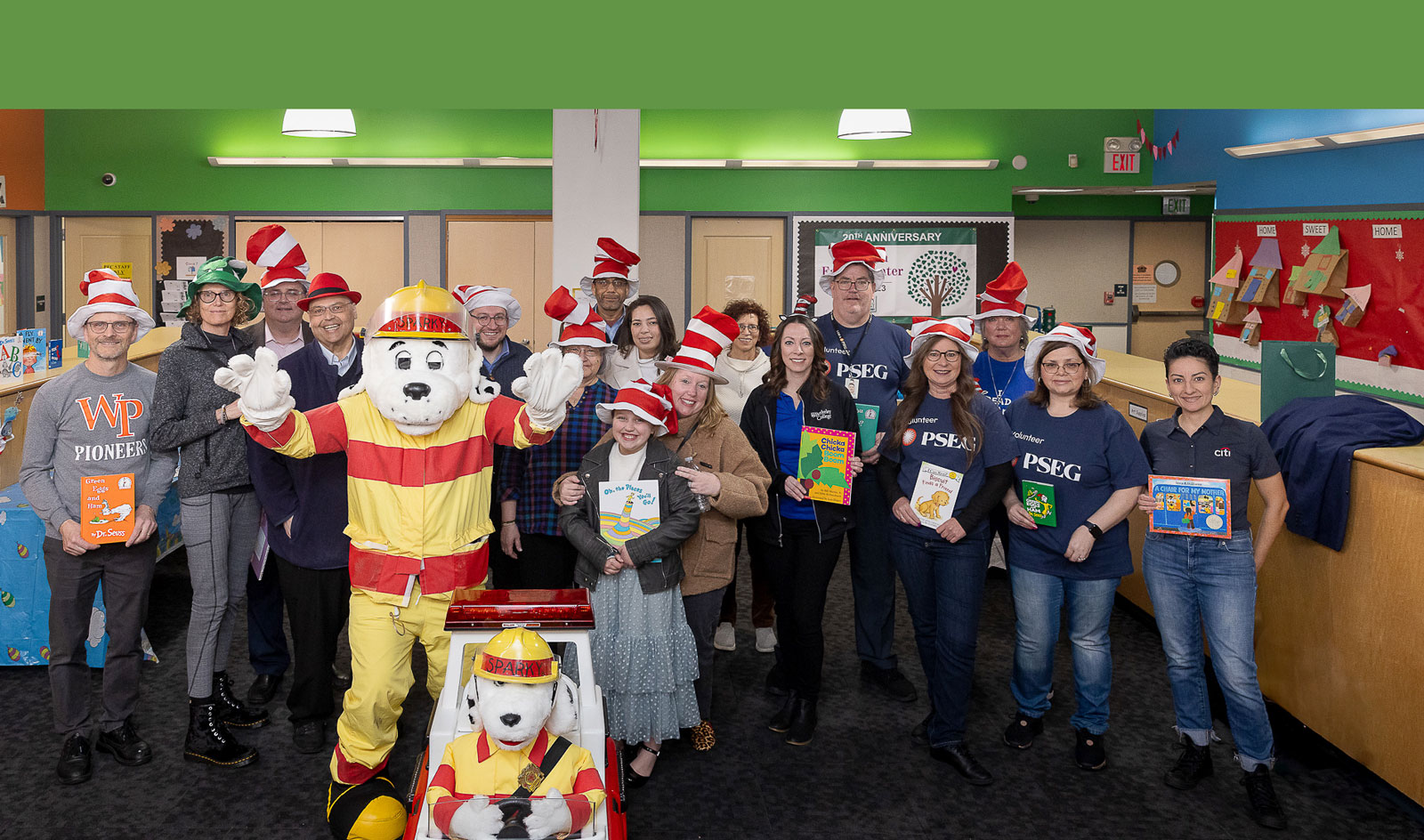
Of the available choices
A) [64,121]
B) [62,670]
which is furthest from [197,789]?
[64,121]

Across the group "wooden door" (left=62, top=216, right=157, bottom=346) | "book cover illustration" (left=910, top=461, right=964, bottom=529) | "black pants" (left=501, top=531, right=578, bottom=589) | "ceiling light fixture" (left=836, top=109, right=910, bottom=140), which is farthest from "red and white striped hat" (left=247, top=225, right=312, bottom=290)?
"wooden door" (left=62, top=216, right=157, bottom=346)

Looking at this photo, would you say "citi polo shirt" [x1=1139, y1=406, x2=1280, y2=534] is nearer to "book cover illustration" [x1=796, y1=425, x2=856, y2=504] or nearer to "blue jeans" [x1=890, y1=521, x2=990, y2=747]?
"blue jeans" [x1=890, y1=521, x2=990, y2=747]

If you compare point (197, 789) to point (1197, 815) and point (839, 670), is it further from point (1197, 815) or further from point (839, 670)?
point (1197, 815)

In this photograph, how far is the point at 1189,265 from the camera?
368 inches

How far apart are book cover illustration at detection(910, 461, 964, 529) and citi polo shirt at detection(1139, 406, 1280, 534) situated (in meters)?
0.61

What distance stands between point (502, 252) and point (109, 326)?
5.40m

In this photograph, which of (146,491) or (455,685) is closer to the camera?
(455,685)

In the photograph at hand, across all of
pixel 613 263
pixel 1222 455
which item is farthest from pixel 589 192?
pixel 1222 455

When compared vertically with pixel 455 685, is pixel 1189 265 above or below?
above

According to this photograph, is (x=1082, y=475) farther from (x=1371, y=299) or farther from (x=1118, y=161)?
(x=1118, y=161)

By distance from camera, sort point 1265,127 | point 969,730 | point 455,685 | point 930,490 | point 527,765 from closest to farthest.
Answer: point 527,765 < point 455,685 < point 930,490 < point 969,730 < point 1265,127

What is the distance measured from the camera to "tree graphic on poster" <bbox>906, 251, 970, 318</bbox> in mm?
8602

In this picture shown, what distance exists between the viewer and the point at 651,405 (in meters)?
3.14

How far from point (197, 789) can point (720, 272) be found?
611 centimetres
